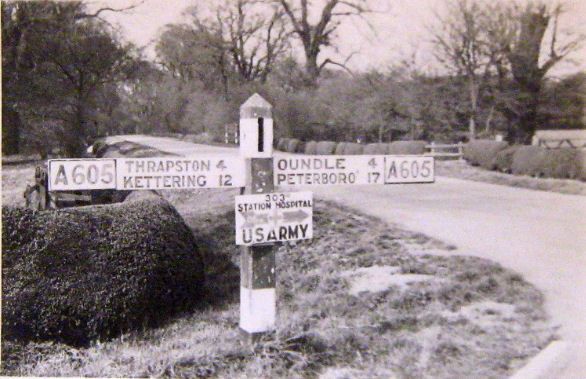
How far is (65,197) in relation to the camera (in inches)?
204

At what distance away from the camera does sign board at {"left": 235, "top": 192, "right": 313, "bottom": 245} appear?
3.01 metres

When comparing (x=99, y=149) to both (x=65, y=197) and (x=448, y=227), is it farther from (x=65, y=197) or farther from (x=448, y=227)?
(x=448, y=227)

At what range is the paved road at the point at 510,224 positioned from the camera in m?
3.37

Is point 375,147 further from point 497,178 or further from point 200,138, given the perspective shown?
point 497,178

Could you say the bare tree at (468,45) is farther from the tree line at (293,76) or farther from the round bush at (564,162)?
the round bush at (564,162)

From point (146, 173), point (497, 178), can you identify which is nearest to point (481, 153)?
point (497, 178)

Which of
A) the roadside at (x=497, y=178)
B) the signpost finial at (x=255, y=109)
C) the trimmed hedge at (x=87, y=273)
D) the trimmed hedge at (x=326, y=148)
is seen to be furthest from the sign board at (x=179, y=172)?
the roadside at (x=497, y=178)

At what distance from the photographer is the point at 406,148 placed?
4.93 m

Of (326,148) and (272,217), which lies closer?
(272,217)

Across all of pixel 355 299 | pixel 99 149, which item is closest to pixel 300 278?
pixel 355 299

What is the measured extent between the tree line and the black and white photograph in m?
0.02

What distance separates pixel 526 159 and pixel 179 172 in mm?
3577

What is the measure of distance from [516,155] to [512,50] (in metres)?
1.61

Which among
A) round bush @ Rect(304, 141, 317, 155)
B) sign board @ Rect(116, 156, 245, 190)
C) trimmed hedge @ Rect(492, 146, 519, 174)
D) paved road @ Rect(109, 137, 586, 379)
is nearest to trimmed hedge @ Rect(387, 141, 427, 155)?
paved road @ Rect(109, 137, 586, 379)
